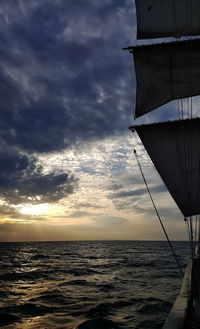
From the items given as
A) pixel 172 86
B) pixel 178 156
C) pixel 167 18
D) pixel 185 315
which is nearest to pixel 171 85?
pixel 172 86

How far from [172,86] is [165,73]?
1.11 m

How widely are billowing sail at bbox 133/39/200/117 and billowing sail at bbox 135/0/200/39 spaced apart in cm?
125

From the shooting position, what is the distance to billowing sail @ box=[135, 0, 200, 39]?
1552cm

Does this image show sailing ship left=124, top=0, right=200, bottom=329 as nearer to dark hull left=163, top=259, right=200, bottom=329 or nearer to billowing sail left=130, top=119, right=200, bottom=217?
billowing sail left=130, top=119, right=200, bottom=217

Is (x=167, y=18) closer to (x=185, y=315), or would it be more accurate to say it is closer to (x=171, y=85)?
(x=171, y=85)

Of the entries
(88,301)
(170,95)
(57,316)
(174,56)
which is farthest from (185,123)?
(57,316)

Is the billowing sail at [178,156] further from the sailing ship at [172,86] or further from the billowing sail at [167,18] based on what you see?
the billowing sail at [167,18]

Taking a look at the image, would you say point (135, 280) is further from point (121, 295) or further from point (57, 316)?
point (57, 316)

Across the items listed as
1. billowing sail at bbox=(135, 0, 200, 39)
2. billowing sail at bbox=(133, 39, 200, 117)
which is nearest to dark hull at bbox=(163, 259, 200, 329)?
billowing sail at bbox=(133, 39, 200, 117)

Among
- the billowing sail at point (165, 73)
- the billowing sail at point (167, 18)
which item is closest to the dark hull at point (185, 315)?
the billowing sail at point (165, 73)

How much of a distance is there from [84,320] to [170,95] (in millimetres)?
15546

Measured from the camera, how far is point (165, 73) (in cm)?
1666

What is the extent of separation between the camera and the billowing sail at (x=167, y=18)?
611 inches

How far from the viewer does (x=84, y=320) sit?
284 inches
